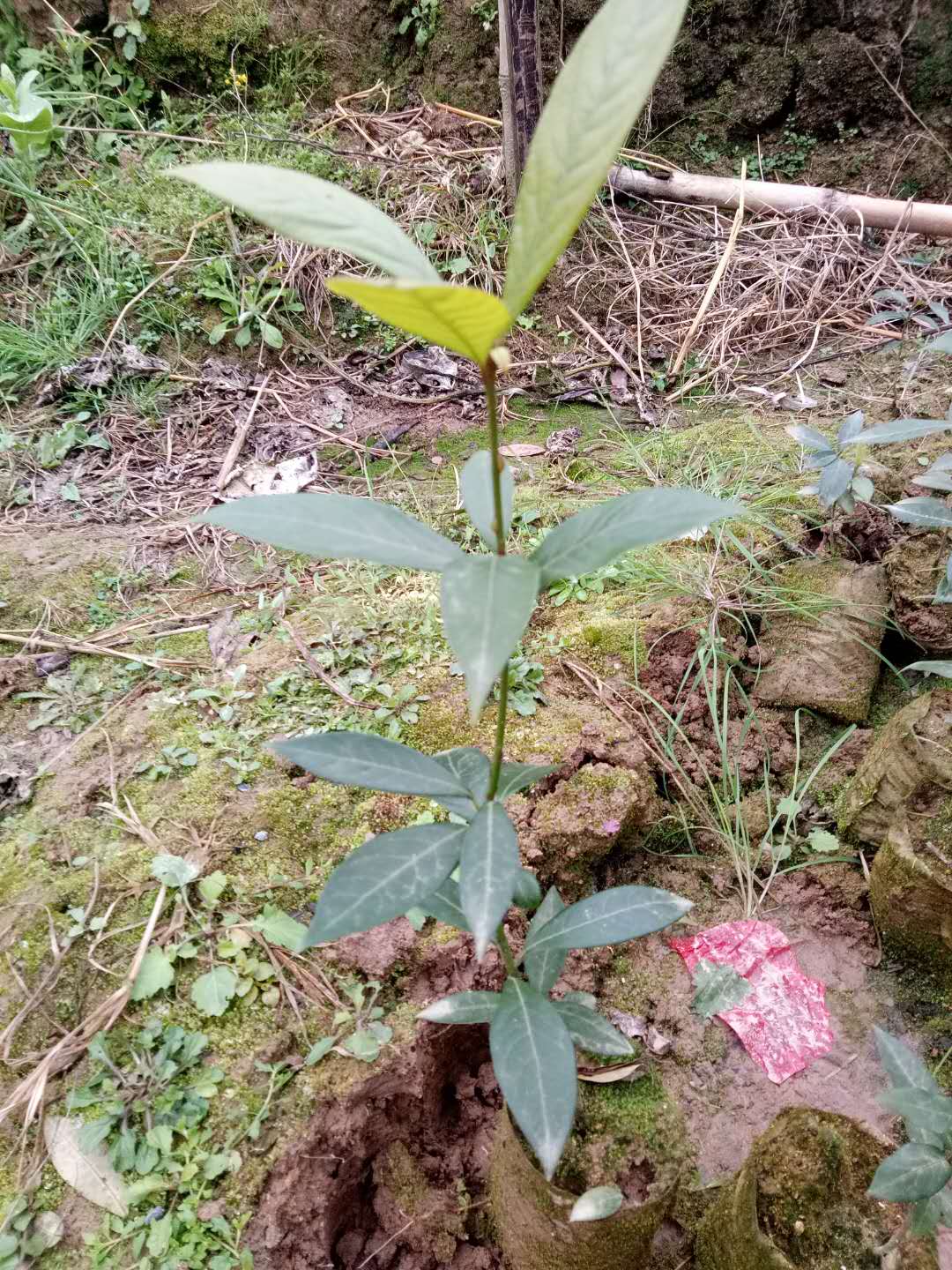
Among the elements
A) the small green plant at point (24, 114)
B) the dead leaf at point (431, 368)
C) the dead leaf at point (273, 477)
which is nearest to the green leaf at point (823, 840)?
the dead leaf at point (273, 477)

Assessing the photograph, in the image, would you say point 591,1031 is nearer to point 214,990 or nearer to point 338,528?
point 214,990

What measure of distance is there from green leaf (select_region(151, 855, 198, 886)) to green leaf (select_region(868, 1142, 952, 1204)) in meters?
1.25

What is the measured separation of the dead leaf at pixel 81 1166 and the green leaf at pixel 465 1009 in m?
0.62

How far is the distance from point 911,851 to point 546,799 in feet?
2.38

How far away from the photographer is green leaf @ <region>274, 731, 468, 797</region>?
0.95 meters

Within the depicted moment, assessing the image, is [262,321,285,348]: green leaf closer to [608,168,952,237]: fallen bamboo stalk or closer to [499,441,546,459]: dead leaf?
[499,441,546,459]: dead leaf

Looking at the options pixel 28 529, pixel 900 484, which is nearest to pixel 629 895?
pixel 900 484

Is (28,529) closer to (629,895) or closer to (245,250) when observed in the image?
(245,250)

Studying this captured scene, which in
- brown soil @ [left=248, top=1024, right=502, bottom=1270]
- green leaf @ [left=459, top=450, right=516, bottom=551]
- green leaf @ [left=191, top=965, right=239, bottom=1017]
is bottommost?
brown soil @ [left=248, top=1024, right=502, bottom=1270]

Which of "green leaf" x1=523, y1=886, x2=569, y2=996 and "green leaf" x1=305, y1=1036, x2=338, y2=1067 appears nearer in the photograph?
"green leaf" x1=523, y1=886, x2=569, y2=996

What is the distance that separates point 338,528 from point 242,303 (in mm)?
2770

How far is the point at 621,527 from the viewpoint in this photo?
2.60ft

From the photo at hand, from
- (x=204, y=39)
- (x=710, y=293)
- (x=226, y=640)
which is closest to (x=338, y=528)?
(x=226, y=640)

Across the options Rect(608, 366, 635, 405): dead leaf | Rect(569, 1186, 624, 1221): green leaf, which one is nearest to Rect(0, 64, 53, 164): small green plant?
Rect(608, 366, 635, 405): dead leaf
